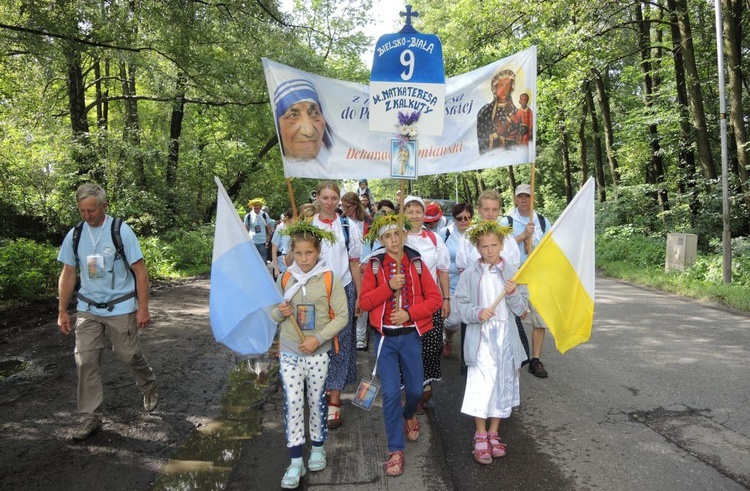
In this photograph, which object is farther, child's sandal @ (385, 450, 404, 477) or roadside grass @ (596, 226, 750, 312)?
Answer: roadside grass @ (596, 226, 750, 312)

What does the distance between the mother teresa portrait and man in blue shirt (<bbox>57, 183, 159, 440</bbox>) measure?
160 centimetres

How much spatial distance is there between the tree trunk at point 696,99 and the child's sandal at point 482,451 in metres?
11.9

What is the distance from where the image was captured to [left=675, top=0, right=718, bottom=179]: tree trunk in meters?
12.6

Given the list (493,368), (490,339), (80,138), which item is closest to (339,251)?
(490,339)

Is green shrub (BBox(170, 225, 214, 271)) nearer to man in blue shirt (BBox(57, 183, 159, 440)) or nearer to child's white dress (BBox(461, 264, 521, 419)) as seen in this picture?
man in blue shirt (BBox(57, 183, 159, 440))

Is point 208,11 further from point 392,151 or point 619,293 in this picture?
point 619,293

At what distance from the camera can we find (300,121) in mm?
4773

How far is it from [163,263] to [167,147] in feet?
14.5

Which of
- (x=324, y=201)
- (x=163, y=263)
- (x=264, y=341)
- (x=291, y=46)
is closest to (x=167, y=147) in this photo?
(x=163, y=263)

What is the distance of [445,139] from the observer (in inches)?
200

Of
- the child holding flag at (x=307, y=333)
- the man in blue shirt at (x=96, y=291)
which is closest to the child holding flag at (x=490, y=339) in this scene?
the child holding flag at (x=307, y=333)

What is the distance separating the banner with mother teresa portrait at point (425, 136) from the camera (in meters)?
4.75

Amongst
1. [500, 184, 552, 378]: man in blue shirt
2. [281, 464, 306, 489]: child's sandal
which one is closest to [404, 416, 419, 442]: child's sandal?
[281, 464, 306, 489]: child's sandal

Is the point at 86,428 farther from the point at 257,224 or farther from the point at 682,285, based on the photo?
the point at 682,285
